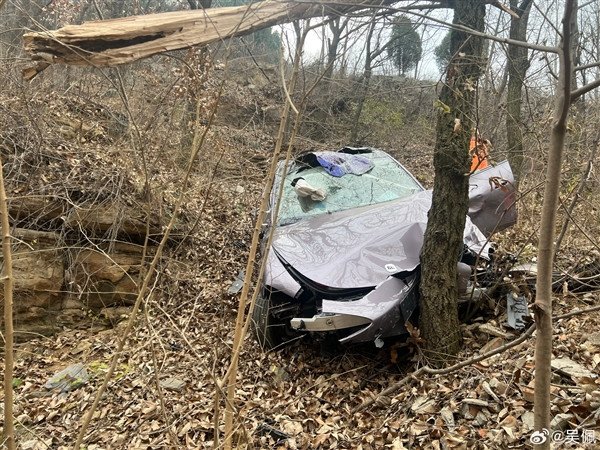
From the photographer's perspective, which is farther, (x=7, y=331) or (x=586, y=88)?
(x=7, y=331)

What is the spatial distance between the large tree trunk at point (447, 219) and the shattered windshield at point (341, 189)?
1.62 meters

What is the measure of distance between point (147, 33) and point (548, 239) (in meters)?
2.55

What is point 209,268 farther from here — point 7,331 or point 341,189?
point 7,331

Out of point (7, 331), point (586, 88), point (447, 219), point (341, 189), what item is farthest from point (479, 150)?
point (7, 331)

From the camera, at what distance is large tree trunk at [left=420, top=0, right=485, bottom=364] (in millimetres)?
3404

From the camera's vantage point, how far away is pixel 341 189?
5277 millimetres

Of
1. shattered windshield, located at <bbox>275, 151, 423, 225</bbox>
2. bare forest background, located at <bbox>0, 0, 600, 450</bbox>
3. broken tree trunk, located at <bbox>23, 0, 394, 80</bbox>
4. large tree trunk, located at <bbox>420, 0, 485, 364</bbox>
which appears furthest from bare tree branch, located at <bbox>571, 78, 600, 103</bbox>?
shattered windshield, located at <bbox>275, 151, 423, 225</bbox>

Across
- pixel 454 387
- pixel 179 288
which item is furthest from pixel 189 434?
pixel 179 288

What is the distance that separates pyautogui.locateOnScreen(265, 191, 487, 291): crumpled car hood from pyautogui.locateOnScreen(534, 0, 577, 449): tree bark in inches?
98.7

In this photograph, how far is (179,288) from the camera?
578cm

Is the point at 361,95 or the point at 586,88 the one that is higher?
the point at 361,95

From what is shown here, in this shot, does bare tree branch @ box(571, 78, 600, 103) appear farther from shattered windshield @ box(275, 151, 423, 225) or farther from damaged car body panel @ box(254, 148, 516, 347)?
shattered windshield @ box(275, 151, 423, 225)

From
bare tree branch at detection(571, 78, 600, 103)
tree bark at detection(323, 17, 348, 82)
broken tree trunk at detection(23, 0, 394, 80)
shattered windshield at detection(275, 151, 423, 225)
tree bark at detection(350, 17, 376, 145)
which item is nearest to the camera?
bare tree branch at detection(571, 78, 600, 103)

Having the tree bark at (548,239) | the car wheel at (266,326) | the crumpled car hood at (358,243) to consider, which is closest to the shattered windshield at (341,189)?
the crumpled car hood at (358,243)
